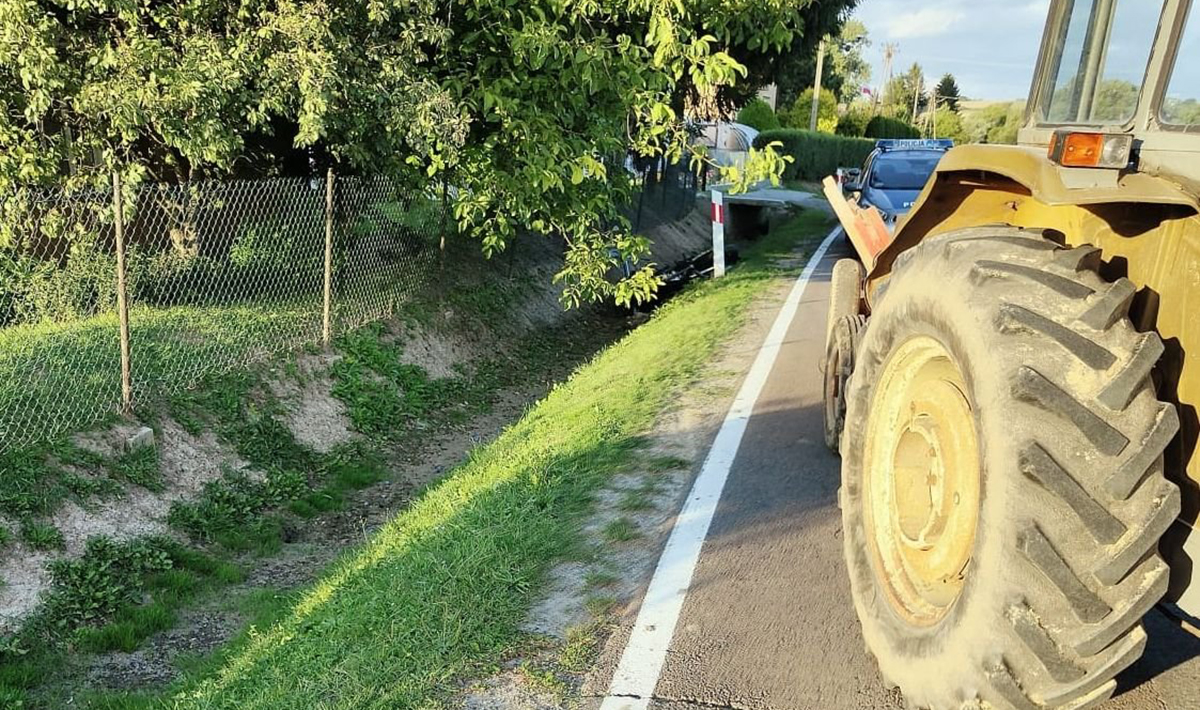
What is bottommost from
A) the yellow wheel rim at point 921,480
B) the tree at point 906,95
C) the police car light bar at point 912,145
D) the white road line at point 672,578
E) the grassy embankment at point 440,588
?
the grassy embankment at point 440,588

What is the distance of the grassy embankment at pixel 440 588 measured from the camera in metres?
3.33

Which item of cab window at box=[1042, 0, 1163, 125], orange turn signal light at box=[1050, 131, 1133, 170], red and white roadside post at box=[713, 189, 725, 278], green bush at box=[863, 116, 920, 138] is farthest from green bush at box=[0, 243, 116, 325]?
green bush at box=[863, 116, 920, 138]

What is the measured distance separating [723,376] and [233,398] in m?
4.05

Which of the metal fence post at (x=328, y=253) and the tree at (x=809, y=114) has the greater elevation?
the tree at (x=809, y=114)

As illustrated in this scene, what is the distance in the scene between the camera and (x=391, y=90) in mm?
6879

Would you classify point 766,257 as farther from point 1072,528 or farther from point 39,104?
point 1072,528

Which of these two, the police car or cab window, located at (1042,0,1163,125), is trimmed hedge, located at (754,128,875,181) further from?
cab window, located at (1042,0,1163,125)

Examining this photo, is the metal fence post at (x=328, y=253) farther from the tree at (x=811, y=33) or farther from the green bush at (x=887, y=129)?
the green bush at (x=887, y=129)

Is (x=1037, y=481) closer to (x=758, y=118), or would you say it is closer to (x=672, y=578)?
(x=672, y=578)

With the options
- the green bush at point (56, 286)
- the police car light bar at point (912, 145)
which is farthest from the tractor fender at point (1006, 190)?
the police car light bar at point (912, 145)

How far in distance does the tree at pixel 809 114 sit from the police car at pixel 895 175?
129ft

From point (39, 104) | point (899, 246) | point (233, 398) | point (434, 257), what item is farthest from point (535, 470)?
point (434, 257)

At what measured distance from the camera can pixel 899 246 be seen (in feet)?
14.3

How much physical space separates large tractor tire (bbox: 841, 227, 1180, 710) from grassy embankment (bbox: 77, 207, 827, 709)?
1669mm
